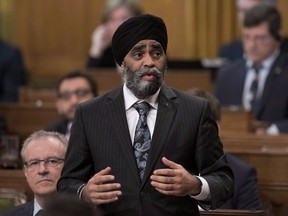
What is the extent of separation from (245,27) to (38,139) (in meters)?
3.15

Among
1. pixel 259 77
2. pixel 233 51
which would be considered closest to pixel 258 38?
pixel 259 77

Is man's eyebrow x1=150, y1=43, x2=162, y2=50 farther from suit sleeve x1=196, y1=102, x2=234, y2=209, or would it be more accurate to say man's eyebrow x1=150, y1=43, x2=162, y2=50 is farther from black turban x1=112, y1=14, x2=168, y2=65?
suit sleeve x1=196, y1=102, x2=234, y2=209

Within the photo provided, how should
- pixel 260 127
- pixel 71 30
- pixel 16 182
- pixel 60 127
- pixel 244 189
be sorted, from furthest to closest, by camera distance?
pixel 71 30
pixel 260 127
pixel 60 127
pixel 16 182
pixel 244 189

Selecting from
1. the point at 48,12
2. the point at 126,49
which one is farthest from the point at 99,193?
the point at 48,12

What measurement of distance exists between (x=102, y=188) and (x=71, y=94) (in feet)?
9.98

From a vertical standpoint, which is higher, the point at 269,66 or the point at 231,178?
the point at 231,178

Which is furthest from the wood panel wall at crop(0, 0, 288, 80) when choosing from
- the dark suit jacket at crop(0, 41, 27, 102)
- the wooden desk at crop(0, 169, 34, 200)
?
the wooden desk at crop(0, 169, 34, 200)

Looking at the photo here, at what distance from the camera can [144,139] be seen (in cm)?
351

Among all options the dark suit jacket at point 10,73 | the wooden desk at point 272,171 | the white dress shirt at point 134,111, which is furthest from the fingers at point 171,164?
the dark suit jacket at point 10,73

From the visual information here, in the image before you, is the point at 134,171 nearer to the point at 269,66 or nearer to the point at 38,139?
the point at 38,139

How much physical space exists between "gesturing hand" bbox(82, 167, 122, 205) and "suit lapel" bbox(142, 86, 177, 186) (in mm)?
173

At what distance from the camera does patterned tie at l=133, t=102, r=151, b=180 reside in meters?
3.49

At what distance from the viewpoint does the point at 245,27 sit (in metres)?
7.17

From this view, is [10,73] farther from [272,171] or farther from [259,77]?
[272,171]
